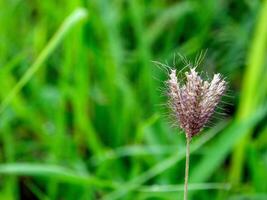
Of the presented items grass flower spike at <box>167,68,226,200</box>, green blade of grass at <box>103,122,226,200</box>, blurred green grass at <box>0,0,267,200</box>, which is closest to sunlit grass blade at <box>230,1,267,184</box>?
blurred green grass at <box>0,0,267,200</box>

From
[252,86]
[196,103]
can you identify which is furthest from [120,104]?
[196,103]

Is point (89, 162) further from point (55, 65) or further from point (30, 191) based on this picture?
point (55, 65)

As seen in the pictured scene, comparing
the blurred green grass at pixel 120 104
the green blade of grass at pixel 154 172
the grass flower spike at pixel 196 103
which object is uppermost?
the blurred green grass at pixel 120 104

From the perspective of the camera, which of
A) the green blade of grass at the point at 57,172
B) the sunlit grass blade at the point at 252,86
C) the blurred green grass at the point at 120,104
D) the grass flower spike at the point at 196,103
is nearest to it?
the grass flower spike at the point at 196,103

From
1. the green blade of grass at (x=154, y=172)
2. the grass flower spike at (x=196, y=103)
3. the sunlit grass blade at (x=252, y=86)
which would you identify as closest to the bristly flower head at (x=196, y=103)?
the grass flower spike at (x=196, y=103)

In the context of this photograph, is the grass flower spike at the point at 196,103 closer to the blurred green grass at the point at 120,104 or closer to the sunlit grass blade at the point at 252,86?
the blurred green grass at the point at 120,104

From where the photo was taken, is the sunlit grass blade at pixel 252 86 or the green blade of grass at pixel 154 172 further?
the sunlit grass blade at pixel 252 86

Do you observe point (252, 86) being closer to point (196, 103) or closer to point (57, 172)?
point (57, 172)

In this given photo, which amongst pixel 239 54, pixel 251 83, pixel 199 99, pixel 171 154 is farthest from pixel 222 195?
pixel 199 99
